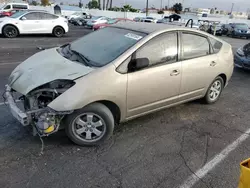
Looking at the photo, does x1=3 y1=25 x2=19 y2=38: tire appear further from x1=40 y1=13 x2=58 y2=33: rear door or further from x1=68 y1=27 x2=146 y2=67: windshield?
x1=68 y1=27 x2=146 y2=67: windshield

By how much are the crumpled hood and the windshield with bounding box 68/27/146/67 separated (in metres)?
0.28

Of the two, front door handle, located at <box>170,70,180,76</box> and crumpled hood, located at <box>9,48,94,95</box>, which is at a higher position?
crumpled hood, located at <box>9,48,94,95</box>

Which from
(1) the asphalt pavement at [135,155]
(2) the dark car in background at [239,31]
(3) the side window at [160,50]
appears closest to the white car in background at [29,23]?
(1) the asphalt pavement at [135,155]

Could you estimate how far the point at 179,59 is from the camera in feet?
12.7

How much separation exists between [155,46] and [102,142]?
1613mm

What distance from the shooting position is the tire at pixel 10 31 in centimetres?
1302

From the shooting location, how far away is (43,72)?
3.16m

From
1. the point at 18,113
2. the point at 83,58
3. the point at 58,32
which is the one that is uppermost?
the point at 83,58

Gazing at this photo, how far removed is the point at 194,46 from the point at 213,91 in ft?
3.90

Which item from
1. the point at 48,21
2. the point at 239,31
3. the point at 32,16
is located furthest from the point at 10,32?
the point at 239,31

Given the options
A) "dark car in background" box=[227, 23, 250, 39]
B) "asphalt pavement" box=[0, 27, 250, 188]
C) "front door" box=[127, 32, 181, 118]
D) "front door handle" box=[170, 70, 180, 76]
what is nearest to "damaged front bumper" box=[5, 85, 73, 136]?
"asphalt pavement" box=[0, 27, 250, 188]

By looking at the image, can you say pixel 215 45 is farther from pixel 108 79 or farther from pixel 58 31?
pixel 58 31

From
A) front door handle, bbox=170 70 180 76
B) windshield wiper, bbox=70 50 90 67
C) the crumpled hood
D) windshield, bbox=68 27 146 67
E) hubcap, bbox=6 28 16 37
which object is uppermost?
windshield, bbox=68 27 146 67

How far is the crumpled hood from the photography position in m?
2.99
